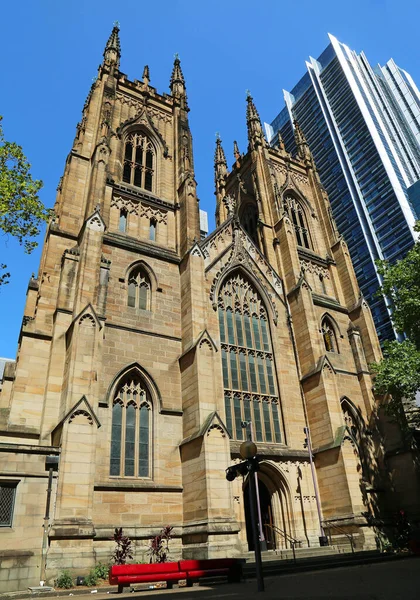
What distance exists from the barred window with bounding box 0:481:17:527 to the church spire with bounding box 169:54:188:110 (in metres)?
27.5

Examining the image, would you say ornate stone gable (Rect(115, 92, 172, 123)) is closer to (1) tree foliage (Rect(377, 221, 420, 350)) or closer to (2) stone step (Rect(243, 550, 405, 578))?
(1) tree foliage (Rect(377, 221, 420, 350))

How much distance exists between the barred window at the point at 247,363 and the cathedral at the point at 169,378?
0.08 m

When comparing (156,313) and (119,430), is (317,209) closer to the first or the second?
(156,313)

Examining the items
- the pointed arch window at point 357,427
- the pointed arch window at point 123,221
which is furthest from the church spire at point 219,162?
the pointed arch window at point 357,427

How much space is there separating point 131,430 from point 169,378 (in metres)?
2.92

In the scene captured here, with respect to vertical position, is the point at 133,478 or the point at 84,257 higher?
the point at 84,257

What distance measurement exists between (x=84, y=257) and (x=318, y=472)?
14.7m

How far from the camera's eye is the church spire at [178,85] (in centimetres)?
3241

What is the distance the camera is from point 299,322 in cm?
2494

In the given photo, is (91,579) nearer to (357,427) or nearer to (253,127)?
(357,427)

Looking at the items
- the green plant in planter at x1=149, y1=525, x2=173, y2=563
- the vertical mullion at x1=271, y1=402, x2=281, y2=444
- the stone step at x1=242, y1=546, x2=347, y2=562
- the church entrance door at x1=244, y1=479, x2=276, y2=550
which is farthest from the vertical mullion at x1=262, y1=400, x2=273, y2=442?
the green plant in planter at x1=149, y1=525, x2=173, y2=563

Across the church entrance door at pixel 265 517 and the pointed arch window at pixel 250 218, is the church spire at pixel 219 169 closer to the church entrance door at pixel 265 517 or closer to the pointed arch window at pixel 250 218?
the pointed arch window at pixel 250 218

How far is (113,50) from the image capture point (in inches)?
1221

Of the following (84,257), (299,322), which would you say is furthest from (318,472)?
(84,257)
